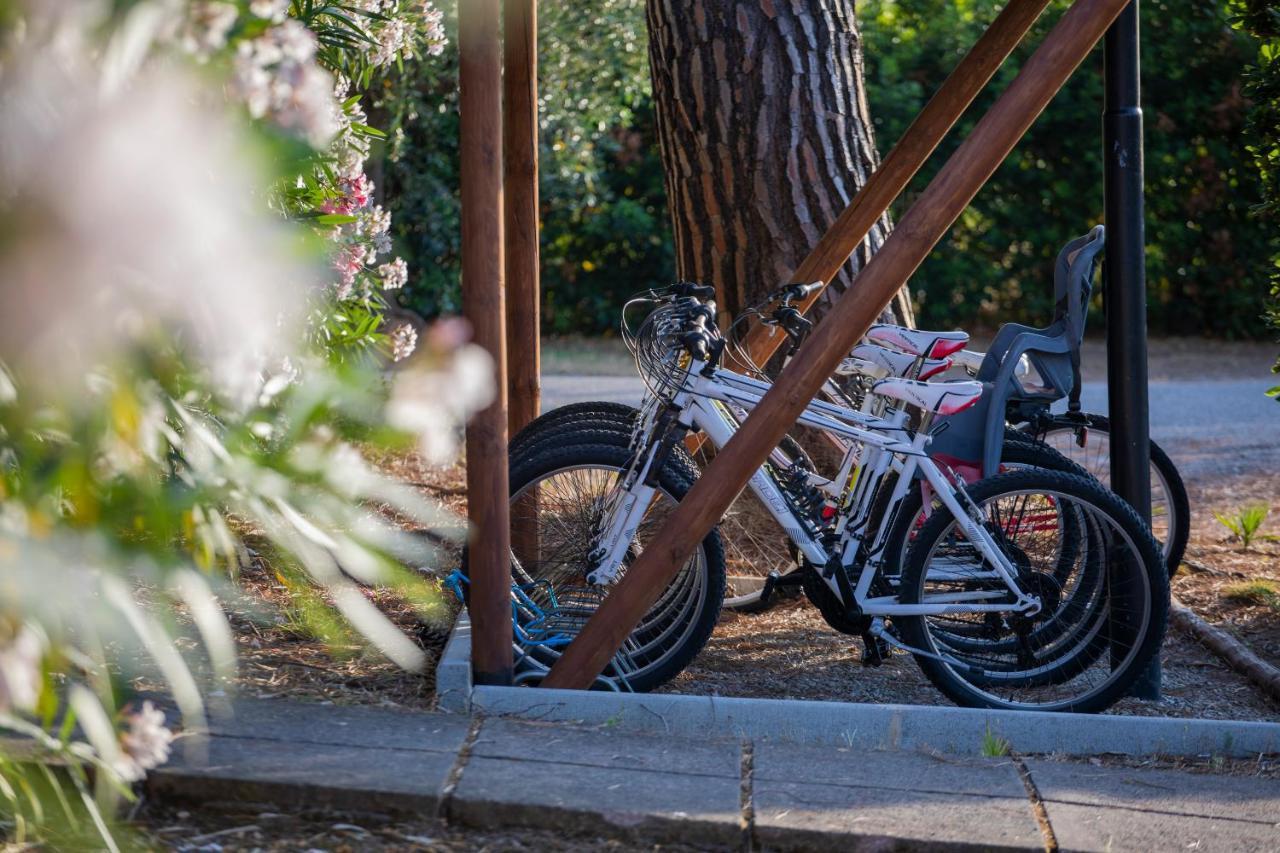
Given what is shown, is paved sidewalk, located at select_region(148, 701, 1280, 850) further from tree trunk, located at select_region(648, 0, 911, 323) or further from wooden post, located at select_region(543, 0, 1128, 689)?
tree trunk, located at select_region(648, 0, 911, 323)

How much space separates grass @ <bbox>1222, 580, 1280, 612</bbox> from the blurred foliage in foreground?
280 inches

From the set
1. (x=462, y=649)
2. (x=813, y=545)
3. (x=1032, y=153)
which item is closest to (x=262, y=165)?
(x=462, y=649)

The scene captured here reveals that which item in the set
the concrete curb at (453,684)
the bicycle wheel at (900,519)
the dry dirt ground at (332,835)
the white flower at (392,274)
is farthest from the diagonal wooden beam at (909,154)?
the dry dirt ground at (332,835)

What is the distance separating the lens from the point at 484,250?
3.03 meters

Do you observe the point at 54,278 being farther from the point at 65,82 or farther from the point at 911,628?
the point at 911,628

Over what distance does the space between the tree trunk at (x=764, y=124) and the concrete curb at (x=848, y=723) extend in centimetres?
194

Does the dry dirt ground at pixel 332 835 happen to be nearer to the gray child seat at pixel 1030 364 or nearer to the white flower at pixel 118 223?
the white flower at pixel 118 223

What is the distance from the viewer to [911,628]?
3.47m

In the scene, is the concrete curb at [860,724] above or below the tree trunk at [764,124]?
below

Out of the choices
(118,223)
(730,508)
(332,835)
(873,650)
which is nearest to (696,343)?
(873,650)

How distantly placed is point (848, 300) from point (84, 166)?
6.56 feet

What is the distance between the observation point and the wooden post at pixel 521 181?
13.5 ft

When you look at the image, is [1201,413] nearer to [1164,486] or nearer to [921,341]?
[1164,486]

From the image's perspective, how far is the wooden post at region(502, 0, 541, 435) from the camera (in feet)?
13.5
